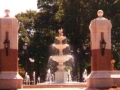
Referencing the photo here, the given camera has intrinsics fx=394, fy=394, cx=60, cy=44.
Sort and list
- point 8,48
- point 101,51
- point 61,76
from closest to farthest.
→ point 8,48 < point 101,51 < point 61,76

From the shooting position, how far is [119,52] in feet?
167

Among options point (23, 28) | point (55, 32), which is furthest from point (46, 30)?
point (23, 28)

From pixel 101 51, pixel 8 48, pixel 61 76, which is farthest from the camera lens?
pixel 61 76

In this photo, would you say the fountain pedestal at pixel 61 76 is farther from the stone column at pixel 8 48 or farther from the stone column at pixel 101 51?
the stone column at pixel 8 48

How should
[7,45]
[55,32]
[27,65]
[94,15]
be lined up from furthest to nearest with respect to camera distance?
[27,65], [55,32], [94,15], [7,45]

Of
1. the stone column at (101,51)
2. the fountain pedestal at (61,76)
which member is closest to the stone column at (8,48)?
the stone column at (101,51)

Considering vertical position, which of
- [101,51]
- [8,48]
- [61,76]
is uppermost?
[8,48]

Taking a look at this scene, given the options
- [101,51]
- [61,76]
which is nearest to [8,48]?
[101,51]

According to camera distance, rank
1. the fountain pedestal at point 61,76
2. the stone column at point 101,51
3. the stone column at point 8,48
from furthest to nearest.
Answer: the fountain pedestal at point 61,76
the stone column at point 101,51
the stone column at point 8,48

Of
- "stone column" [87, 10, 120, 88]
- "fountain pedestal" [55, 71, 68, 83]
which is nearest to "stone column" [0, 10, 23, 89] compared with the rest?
"stone column" [87, 10, 120, 88]

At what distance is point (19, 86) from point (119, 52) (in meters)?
29.9

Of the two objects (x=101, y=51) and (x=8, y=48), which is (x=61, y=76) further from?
(x=8, y=48)

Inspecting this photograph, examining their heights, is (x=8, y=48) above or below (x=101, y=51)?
above

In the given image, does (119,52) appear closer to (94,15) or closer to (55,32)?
(94,15)
